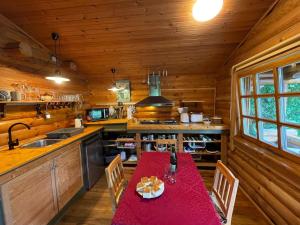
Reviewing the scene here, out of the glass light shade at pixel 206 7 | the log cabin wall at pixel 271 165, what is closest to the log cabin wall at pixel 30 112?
the glass light shade at pixel 206 7

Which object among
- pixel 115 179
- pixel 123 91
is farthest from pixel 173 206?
pixel 123 91

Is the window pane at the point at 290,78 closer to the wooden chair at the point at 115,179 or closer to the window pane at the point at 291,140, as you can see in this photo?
the window pane at the point at 291,140

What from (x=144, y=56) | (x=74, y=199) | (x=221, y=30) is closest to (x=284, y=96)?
(x=221, y=30)

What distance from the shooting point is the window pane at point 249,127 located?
2568 millimetres

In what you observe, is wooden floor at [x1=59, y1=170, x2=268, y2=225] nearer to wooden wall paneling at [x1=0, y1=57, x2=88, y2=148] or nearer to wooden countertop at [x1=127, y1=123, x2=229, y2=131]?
wooden countertop at [x1=127, y1=123, x2=229, y2=131]

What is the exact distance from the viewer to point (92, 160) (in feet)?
9.72

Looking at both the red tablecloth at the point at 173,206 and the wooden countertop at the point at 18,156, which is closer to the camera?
the red tablecloth at the point at 173,206

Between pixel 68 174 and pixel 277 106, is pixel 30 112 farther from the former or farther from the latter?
pixel 277 106

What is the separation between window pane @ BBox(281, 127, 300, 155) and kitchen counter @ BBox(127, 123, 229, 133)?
1.27 m

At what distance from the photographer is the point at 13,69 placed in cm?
229

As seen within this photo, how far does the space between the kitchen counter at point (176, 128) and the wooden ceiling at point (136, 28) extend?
1214 millimetres

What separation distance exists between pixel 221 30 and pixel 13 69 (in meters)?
2.86

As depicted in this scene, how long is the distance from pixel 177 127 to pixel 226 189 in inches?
74.2

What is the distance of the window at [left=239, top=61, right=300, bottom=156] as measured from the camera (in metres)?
1.72
